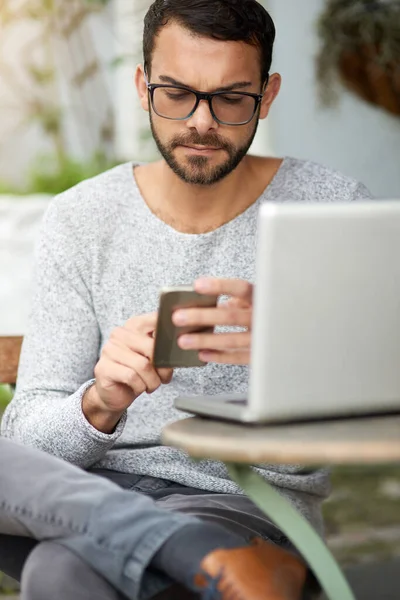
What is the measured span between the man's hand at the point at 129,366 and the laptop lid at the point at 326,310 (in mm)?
301

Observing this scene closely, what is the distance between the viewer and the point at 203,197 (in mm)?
2061

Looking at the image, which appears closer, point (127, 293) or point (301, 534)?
point (301, 534)

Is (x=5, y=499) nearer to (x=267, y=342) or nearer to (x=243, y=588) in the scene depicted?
(x=243, y=588)

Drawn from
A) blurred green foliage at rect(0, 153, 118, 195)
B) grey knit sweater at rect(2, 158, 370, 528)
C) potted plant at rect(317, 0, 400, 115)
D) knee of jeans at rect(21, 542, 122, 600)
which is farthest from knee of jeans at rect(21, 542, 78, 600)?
blurred green foliage at rect(0, 153, 118, 195)

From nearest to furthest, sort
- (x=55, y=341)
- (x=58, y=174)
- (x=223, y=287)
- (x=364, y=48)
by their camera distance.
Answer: (x=223, y=287)
(x=55, y=341)
(x=364, y=48)
(x=58, y=174)

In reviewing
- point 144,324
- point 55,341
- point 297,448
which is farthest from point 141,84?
point 297,448

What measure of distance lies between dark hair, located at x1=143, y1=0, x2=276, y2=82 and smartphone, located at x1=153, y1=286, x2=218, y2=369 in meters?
0.65

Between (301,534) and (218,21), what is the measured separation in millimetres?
949

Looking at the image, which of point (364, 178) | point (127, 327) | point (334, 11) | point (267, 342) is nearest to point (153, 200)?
point (127, 327)

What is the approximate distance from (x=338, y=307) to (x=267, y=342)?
10 centimetres

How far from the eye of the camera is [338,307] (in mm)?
1278

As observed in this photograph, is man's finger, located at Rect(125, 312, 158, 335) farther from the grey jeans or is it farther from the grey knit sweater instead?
the grey knit sweater

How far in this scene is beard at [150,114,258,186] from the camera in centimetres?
191

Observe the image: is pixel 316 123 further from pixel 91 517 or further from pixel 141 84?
pixel 91 517
